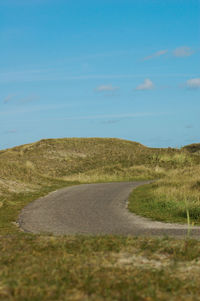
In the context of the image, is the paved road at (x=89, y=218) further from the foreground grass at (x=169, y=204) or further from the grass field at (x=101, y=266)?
the grass field at (x=101, y=266)

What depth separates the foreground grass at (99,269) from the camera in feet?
18.8

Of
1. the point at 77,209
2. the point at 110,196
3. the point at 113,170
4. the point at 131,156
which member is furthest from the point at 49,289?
the point at 131,156

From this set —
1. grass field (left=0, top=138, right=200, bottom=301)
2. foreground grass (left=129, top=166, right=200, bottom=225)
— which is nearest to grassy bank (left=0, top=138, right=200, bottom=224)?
foreground grass (left=129, top=166, right=200, bottom=225)

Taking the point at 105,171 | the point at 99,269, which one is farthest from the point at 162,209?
the point at 105,171

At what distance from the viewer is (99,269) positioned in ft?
22.7

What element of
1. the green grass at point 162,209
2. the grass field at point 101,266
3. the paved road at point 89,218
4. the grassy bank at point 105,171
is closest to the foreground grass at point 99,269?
the grass field at point 101,266

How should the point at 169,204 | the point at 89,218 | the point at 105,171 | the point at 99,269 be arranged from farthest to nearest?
the point at 105,171 → the point at 169,204 → the point at 89,218 → the point at 99,269

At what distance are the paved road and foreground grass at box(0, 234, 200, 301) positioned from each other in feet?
10.3

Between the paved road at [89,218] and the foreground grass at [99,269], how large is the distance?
3.13m

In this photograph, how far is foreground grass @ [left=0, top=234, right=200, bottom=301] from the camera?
573 cm

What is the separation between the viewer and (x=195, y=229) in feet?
42.5

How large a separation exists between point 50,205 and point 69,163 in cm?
3587

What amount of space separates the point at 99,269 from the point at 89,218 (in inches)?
363

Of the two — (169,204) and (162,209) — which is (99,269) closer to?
(162,209)
